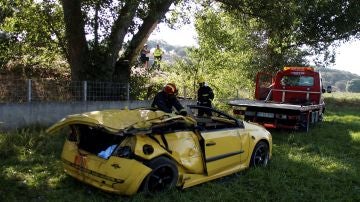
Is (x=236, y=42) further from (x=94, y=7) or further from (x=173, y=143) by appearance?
(x=173, y=143)

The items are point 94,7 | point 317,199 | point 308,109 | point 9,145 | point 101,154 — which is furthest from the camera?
point 308,109

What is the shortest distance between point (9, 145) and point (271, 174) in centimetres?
526

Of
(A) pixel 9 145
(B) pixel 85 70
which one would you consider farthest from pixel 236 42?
(A) pixel 9 145

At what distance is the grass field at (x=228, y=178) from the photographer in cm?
623

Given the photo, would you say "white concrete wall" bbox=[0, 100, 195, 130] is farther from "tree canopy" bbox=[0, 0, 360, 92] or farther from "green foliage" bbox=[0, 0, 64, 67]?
"green foliage" bbox=[0, 0, 64, 67]

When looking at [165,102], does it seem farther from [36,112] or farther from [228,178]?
[36,112]

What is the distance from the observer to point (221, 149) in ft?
23.2

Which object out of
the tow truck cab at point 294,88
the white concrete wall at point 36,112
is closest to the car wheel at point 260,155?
the white concrete wall at point 36,112

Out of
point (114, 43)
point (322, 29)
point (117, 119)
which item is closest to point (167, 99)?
point (117, 119)

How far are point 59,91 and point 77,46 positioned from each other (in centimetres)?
202

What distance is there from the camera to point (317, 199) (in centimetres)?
666

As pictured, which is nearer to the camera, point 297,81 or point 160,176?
point 160,176

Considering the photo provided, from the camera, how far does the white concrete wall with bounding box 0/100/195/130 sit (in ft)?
33.7

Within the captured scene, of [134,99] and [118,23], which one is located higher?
[118,23]
